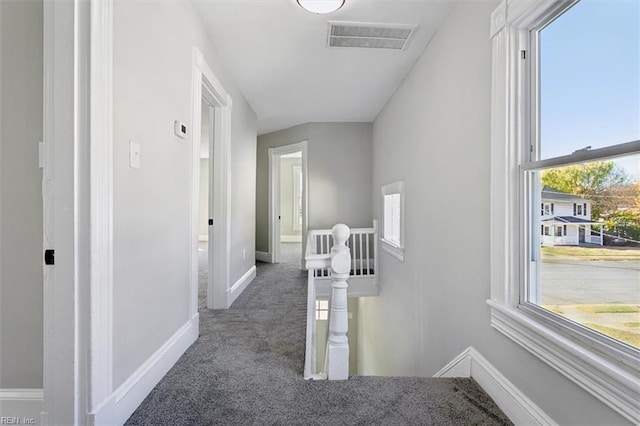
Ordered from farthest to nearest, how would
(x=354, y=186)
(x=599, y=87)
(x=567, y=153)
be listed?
(x=354, y=186) → (x=567, y=153) → (x=599, y=87)

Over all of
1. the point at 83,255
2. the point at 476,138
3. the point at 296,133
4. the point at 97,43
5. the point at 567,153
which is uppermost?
the point at 296,133

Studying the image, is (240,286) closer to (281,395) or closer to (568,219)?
(281,395)

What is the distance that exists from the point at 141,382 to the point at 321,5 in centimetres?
243

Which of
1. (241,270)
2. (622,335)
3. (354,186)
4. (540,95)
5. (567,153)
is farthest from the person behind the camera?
(354,186)

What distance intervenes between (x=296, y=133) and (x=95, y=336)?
4.67m

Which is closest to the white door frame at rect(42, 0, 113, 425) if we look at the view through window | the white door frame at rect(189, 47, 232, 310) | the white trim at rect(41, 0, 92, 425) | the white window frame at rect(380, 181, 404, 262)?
the white trim at rect(41, 0, 92, 425)

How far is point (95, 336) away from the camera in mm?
1226

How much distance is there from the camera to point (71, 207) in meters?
1.19

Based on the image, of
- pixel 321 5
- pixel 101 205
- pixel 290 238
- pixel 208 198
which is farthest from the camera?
pixel 290 238

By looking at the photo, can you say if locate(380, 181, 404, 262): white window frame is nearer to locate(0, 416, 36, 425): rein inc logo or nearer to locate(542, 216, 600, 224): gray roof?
locate(542, 216, 600, 224): gray roof

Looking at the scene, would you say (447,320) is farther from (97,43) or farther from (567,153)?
(97,43)

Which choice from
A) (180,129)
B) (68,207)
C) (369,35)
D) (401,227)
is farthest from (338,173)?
(68,207)

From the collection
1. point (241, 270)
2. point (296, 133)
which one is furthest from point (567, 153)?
point (296, 133)

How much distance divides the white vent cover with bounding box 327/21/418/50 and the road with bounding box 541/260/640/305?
2.00 metres
